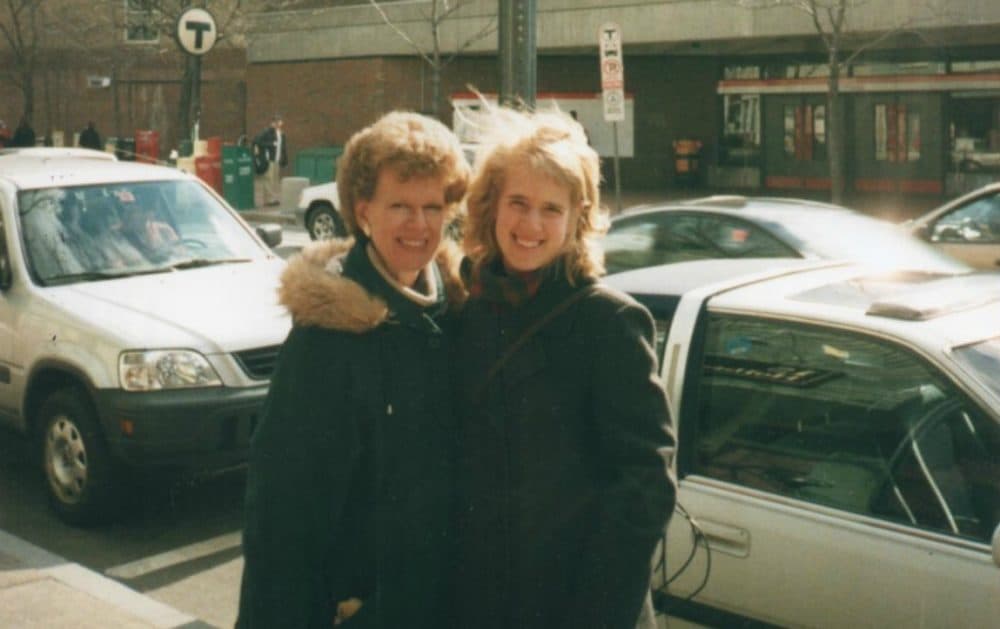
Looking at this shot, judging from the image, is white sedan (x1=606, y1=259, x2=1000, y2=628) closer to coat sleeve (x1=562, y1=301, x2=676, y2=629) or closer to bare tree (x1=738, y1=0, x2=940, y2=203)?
coat sleeve (x1=562, y1=301, x2=676, y2=629)

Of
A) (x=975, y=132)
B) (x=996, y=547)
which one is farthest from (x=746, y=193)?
(x=996, y=547)

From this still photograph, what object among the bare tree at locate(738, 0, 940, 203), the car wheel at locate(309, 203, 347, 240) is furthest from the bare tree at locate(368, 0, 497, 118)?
the car wheel at locate(309, 203, 347, 240)

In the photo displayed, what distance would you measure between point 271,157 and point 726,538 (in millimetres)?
31421

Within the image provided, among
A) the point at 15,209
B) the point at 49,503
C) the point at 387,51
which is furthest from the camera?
the point at 387,51

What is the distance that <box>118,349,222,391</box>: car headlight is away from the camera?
6.73m

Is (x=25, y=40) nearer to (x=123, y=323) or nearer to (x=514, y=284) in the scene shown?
(x=123, y=323)

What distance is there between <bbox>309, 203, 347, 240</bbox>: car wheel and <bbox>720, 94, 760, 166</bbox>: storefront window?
15.4 m

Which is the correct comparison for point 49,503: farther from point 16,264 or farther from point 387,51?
point 387,51

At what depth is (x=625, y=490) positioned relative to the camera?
2570 mm

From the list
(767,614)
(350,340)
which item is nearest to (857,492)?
(767,614)

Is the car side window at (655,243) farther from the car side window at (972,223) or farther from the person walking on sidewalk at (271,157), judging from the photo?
the person walking on sidewalk at (271,157)

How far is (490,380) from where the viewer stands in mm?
2662

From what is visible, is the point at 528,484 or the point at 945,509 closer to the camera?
the point at 528,484

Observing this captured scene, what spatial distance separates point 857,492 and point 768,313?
1.95ft
